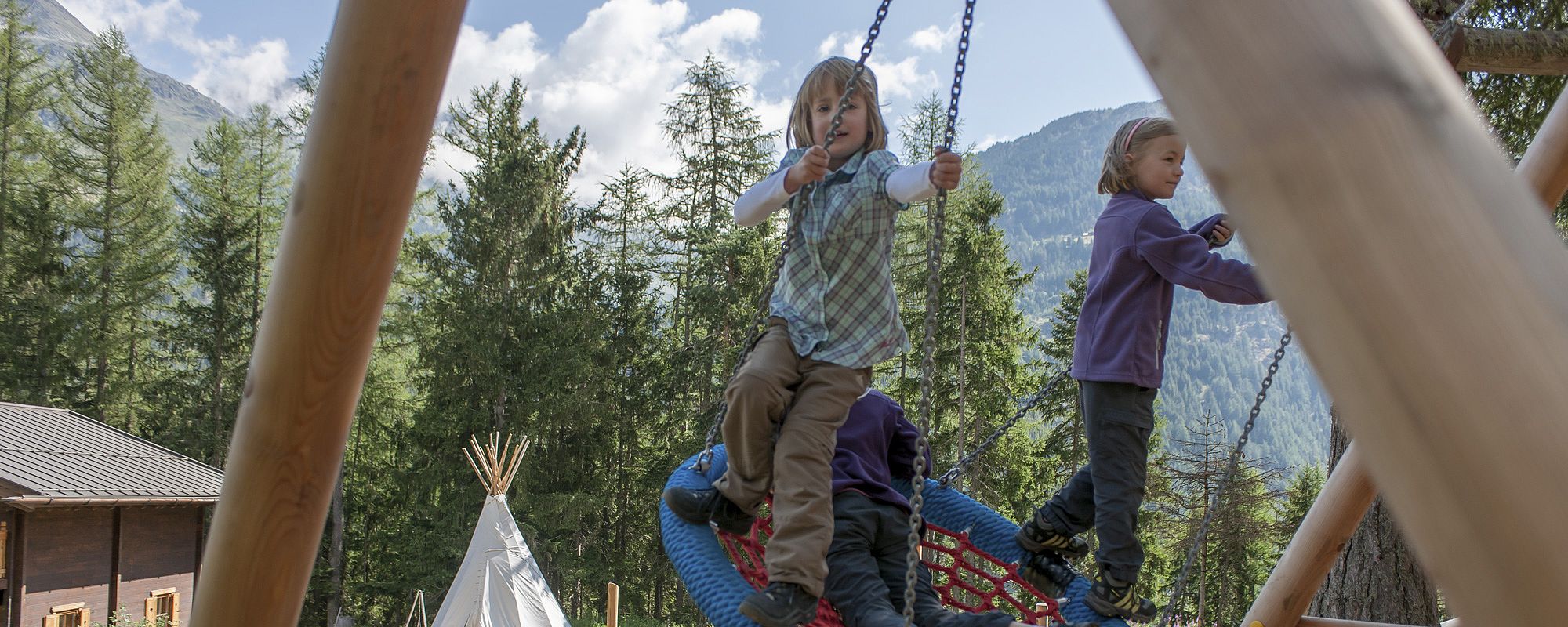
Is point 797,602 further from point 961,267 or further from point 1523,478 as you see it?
point 961,267

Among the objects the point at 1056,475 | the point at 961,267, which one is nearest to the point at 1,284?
the point at 961,267

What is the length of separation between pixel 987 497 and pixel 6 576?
1327 cm

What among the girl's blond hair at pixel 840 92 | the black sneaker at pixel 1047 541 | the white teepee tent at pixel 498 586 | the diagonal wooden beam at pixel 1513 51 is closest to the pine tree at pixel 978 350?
the white teepee tent at pixel 498 586

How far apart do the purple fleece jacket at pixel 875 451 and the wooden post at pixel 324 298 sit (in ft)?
3.89

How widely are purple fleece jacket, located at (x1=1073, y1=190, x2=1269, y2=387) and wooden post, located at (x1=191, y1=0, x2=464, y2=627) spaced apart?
146 centimetres

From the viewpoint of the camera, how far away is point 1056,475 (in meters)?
18.7

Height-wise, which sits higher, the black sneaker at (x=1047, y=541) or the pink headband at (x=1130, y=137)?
the pink headband at (x=1130, y=137)

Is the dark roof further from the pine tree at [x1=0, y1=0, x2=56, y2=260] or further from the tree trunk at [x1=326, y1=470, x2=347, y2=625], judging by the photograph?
the pine tree at [x1=0, y1=0, x2=56, y2=260]

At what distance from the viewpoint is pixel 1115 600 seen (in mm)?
2217

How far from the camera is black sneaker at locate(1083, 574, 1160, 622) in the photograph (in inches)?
87.0

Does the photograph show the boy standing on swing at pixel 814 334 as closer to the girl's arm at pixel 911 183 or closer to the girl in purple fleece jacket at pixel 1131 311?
the girl's arm at pixel 911 183

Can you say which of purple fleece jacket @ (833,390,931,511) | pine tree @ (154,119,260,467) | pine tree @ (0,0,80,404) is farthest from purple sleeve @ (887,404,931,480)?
pine tree @ (0,0,80,404)

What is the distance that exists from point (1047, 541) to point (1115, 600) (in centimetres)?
37

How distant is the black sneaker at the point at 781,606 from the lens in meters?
2.01
